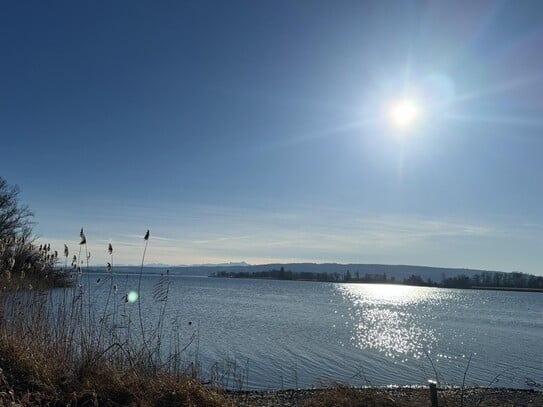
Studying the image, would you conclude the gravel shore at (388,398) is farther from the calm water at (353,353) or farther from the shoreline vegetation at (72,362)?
the calm water at (353,353)

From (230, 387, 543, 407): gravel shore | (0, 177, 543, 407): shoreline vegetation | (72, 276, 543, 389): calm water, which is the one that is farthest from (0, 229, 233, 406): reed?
(72, 276, 543, 389): calm water

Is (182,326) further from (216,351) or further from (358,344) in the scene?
(358,344)

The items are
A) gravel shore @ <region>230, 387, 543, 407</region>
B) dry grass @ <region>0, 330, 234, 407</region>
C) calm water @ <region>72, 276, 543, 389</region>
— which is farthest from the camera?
calm water @ <region>72, 276, 543, 389</region>

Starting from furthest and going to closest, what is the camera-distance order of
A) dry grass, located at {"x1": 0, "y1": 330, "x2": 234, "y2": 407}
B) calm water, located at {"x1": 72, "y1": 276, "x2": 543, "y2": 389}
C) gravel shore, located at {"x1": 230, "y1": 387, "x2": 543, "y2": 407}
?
calm water, located at {"x1": 72, "y1": 276, "x2": 543, "y2": 389}
gravel shore, located at {"x1": 230, "y1": 387, "x2": 543, "y2": 407}
dry grass, located at {"x1": 0, "y1": 330, "x2": 234, "y2": 407}

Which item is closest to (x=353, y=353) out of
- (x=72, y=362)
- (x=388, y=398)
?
(x=388, y=398)

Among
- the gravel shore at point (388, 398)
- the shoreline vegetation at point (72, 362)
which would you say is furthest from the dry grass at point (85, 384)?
the gravel shore at point (388, 398)

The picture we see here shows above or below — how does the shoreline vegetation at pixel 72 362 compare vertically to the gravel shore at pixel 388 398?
above

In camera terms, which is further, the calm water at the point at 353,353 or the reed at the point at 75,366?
the calm water at the point at 353,353

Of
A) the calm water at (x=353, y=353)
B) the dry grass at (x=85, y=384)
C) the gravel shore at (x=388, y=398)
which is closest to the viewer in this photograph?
the dry grass at (x=85, y=384)

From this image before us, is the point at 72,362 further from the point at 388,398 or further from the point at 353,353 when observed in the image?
the point at 353,353

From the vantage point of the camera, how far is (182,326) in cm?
2711

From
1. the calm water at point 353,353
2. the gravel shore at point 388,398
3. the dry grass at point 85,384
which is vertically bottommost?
the calm water at point 353,353

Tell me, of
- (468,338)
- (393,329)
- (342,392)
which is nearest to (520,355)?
(468,338)

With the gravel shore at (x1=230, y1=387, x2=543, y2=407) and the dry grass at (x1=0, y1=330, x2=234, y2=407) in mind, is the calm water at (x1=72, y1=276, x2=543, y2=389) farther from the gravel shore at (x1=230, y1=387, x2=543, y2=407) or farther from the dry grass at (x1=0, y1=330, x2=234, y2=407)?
the dry grass at (x1=0, y1=330, x2=234, y2=407)
